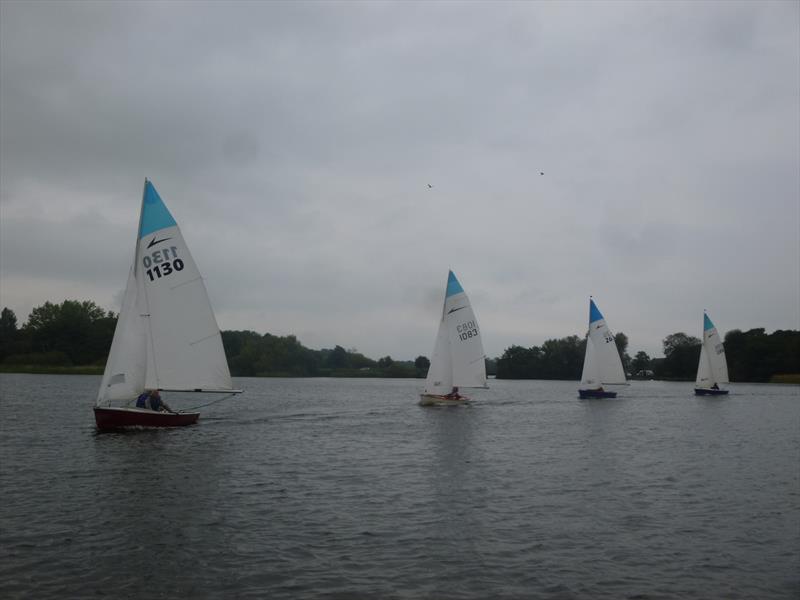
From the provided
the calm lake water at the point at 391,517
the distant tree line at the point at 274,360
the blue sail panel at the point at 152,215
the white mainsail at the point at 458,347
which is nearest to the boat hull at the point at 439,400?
the white mainsail at the point at 458,347

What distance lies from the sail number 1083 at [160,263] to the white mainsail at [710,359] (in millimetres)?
66673

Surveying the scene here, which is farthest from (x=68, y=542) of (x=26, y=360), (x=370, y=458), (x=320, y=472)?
(x=26, y=360)

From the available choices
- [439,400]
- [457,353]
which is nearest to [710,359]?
[457,353]

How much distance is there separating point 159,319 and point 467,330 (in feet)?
86.9

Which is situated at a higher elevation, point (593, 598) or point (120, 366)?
point (120, 366)

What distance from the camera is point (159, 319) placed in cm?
3173

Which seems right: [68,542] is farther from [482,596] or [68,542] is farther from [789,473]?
[789,473]

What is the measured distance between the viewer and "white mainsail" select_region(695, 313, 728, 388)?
79.7 m

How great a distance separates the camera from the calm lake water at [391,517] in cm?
1141

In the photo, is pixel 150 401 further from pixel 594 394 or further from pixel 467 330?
pixel 594 394

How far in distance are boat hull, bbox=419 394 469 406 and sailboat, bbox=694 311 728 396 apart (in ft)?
134

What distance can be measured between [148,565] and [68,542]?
2.45 metres

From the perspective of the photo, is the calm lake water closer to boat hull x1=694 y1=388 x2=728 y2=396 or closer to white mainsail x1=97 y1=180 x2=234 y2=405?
white mainsail x1=97 y1=180 x2=234 y2=405

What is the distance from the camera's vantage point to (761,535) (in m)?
15.1
